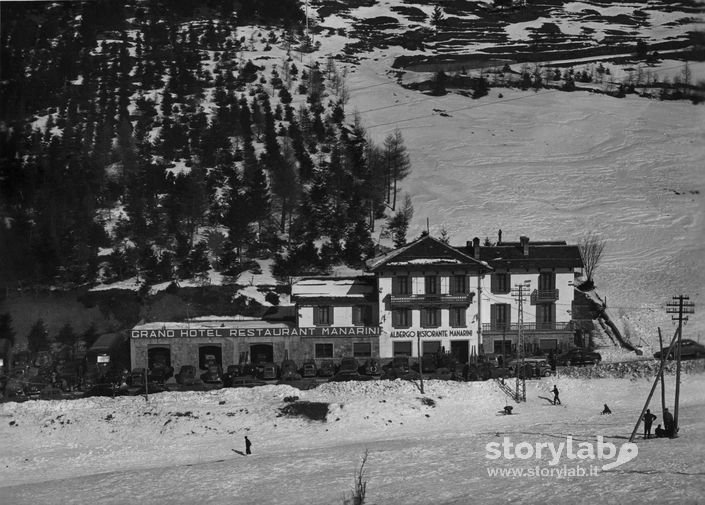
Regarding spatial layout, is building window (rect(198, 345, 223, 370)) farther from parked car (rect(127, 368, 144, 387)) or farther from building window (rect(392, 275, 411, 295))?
building window (rect(392, 275, 411, 295))

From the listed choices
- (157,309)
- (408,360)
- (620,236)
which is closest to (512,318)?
(408,360)

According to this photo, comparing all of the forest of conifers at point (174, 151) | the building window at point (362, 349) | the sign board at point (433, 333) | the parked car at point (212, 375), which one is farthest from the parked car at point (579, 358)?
the forest of conifers at point (174, 151)

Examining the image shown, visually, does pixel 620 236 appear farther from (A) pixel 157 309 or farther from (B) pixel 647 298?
(A) pixel 157 309

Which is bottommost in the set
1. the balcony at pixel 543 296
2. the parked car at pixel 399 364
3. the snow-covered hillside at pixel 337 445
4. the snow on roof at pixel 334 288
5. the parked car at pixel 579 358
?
the snow-covered hillside at pixel 337 445

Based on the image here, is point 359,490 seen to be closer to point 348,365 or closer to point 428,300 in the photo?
point 348,365

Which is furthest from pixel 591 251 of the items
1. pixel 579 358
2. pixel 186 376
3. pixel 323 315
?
pixel 186 376

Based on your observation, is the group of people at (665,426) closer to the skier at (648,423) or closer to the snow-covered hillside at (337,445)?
the skier at (648,423)

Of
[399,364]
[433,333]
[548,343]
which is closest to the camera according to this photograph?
[399,364]
